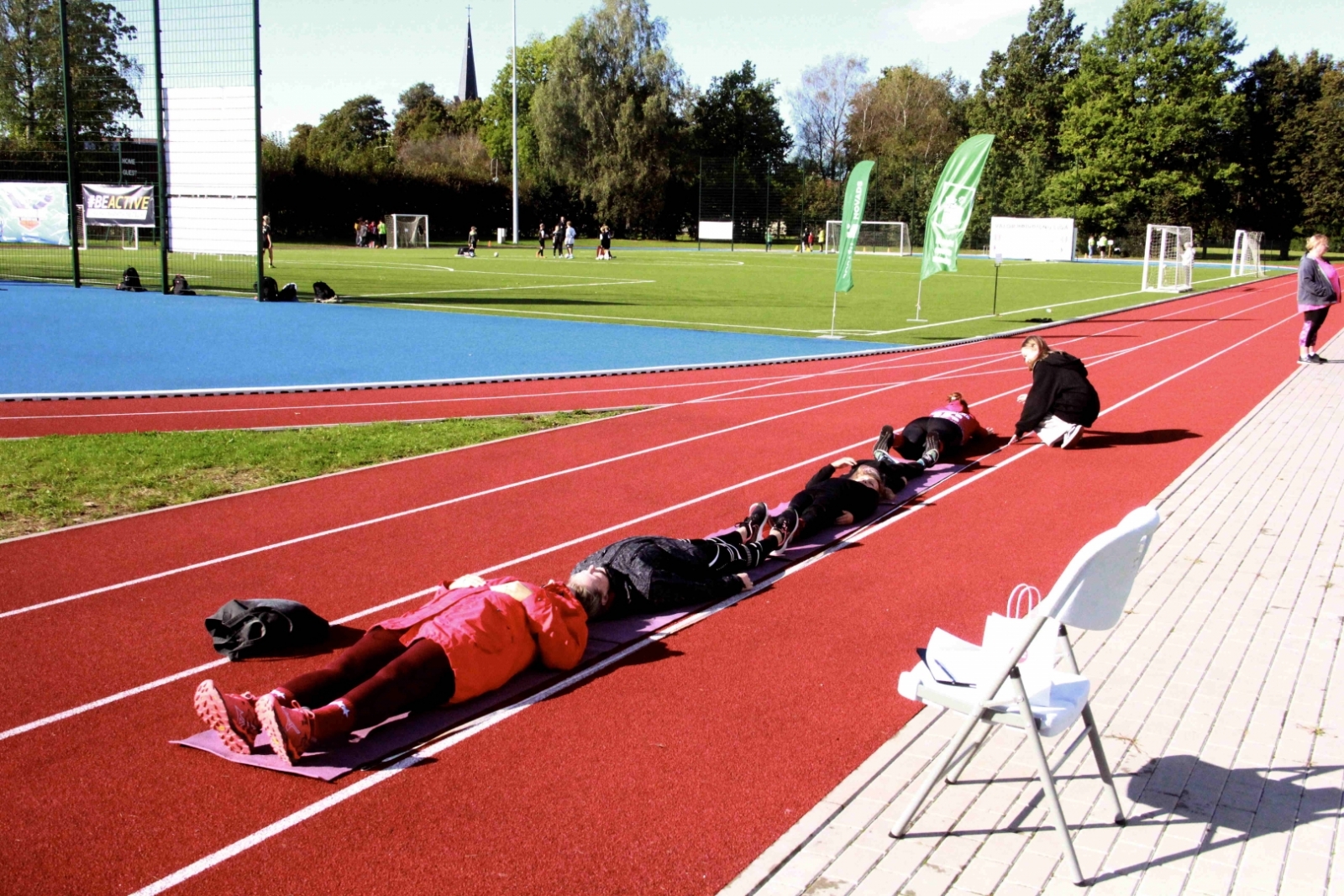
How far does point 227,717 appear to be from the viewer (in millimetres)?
4395

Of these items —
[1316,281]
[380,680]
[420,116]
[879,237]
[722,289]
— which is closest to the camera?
[380,680]

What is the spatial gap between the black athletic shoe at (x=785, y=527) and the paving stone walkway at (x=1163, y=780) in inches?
81.1

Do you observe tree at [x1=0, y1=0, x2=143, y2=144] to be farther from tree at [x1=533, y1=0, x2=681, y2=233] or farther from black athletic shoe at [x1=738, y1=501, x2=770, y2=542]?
tree at [x1=533, y1=0, x2=681, y2=233]

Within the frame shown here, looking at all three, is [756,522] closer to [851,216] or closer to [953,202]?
[851,216]

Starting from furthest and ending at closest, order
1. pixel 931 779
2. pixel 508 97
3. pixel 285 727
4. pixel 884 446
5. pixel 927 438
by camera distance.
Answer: pixel 508 97 → pixel 927 438 → pixel 884 446 → pixel 285 727 → pixel 931 779

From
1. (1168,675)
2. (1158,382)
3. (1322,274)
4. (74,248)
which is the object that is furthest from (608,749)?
(74,248)

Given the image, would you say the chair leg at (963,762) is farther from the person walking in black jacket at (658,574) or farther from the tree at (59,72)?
the tree at (59,72)

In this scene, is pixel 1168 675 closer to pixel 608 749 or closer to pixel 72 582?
pixel 608 749

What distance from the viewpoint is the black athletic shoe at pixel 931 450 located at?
10.0 m

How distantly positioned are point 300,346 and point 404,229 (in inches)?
1872

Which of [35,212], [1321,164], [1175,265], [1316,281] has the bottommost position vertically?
[1316,281]

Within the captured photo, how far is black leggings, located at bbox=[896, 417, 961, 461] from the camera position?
10.3 meters

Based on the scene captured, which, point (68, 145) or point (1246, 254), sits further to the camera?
point (1246, 254)

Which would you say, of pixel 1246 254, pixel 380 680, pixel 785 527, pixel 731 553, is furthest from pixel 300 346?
pixel 1246 254
